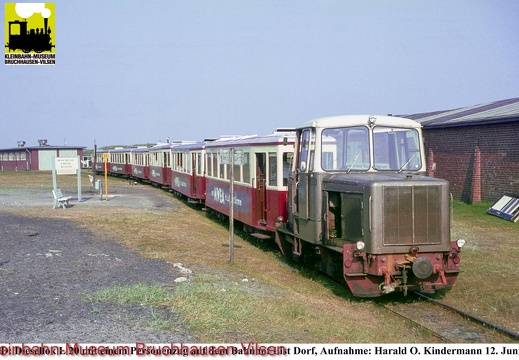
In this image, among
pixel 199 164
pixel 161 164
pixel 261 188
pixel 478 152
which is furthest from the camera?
pixel 161 164

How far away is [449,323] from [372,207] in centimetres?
206

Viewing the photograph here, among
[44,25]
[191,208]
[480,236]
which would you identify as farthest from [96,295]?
[191,208]

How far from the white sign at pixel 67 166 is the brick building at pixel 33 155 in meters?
56.5

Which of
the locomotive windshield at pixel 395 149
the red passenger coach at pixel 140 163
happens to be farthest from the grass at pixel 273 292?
the red passenger coach at pixel 140 163

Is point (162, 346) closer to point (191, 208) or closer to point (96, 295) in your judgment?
point (96, 295)

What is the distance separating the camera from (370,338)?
25.7 ft

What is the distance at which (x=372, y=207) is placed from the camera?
9.56m

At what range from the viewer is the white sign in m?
25.0

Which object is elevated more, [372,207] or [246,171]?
[246,171]

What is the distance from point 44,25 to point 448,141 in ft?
56.8

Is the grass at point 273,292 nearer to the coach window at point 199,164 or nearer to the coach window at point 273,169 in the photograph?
the coach window at point 273,169

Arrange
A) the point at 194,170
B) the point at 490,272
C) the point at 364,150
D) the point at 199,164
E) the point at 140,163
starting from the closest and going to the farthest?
the point at 364,150
the point at 490,272
the point at 199,164
the point at 194,170
the point at 140,163

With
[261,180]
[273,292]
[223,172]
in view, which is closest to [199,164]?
[223,172]

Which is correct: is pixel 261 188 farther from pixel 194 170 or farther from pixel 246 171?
pixel 194 170
